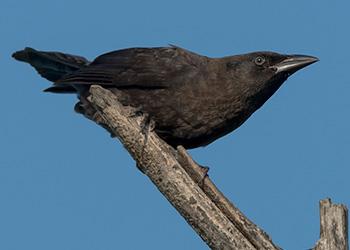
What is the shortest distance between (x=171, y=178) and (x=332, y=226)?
1.38 meters

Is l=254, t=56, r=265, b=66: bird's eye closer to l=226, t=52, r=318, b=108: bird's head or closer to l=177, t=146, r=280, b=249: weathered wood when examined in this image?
l=226, t=52, r=318, b=108: bird's head

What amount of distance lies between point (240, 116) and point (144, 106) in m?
1.00

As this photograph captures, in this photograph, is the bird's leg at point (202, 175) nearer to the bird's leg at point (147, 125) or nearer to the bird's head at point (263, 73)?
the bird's leg at point (147, 125)

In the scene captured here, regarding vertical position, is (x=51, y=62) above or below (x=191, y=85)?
above

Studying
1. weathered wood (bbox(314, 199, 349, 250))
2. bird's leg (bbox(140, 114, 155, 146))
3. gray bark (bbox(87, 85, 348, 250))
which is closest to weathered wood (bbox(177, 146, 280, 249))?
gray bark (bbox(87, 85, 348, 250))

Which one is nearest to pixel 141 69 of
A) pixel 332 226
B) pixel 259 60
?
pixel 259 60

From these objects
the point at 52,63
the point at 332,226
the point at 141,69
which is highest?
the point at 52,63

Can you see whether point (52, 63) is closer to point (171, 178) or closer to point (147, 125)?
point (147, 125)

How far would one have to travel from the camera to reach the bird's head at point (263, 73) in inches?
312

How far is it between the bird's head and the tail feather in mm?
2083

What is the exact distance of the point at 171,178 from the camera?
6.26m

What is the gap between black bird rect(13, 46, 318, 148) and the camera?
806cm

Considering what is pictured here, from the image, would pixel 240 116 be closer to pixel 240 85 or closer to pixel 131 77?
pixel 240 85

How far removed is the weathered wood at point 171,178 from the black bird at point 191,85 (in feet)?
3.72
